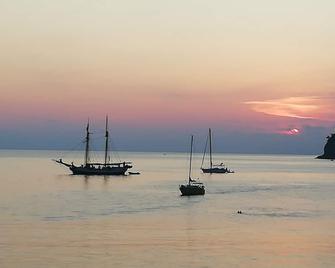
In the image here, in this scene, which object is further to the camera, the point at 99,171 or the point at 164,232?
the point at 99,171

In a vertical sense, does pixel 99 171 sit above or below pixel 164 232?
above

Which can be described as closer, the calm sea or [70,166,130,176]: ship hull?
the calm sea

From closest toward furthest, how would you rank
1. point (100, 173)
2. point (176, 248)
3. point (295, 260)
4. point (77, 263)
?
point (77, 263) → point (295, 260) → point (176, 248) → point (100, 173)

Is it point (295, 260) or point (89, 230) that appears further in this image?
point (89, 230)

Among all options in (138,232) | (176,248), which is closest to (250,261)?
(176,248)

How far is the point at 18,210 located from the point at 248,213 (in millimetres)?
26957

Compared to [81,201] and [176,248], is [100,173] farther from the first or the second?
[176,248]

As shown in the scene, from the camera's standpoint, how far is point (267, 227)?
58.7 m

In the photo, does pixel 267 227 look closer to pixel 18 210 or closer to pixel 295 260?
pixel 295 260

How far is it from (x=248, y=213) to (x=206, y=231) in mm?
17286

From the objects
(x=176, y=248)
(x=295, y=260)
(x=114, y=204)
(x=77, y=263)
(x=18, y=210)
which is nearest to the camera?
(x=77, y=263)

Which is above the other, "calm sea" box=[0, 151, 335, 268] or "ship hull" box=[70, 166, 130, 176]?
"ship hull" box=[70, 166, 130, 176]

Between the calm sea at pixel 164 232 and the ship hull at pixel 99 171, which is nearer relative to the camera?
the calm sea at pixel 164 232

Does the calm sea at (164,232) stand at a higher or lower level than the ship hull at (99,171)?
lower
